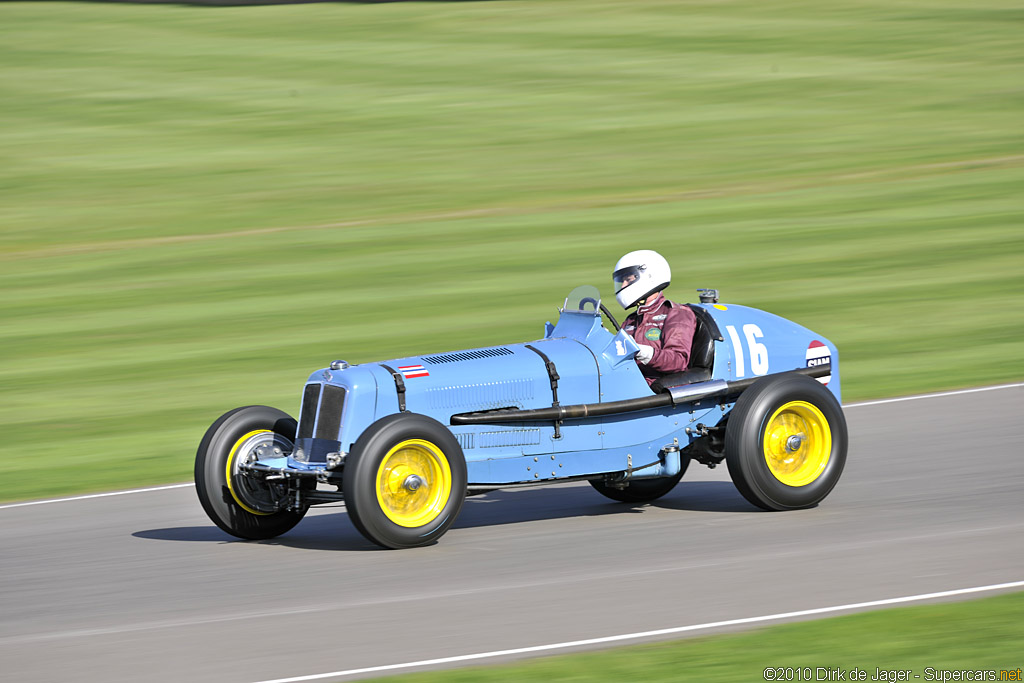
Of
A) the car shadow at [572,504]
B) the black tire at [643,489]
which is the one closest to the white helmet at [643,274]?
the black tire at [643,489]

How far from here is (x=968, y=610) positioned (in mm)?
6566

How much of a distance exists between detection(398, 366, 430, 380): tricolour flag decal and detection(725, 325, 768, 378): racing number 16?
2.00 metres

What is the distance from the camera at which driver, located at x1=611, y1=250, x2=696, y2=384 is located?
897 cm

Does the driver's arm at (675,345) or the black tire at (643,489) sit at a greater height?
the driver's arm at (675,345)

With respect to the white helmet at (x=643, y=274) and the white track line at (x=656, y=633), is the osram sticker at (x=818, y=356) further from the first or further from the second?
the white track line at (x=656, y=633)

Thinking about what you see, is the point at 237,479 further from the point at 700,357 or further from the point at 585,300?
the point at 700,357

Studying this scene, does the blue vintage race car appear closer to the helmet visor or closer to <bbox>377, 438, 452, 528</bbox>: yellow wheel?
<bbox>377, 438, 452, 528</bbox>: yellow wheel

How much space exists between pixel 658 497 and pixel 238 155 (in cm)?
1837

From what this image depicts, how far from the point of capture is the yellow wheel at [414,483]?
25.9 ft

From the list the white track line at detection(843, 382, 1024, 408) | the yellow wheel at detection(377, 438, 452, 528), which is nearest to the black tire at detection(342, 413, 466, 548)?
the yellow wheel at detection(377, 438, 452, 528)

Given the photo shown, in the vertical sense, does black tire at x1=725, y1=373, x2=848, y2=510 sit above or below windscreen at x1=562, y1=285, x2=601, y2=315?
below

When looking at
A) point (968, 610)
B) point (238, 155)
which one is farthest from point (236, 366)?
point (238, 155)

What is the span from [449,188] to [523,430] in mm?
15551

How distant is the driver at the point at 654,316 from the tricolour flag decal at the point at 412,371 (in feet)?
4.47
